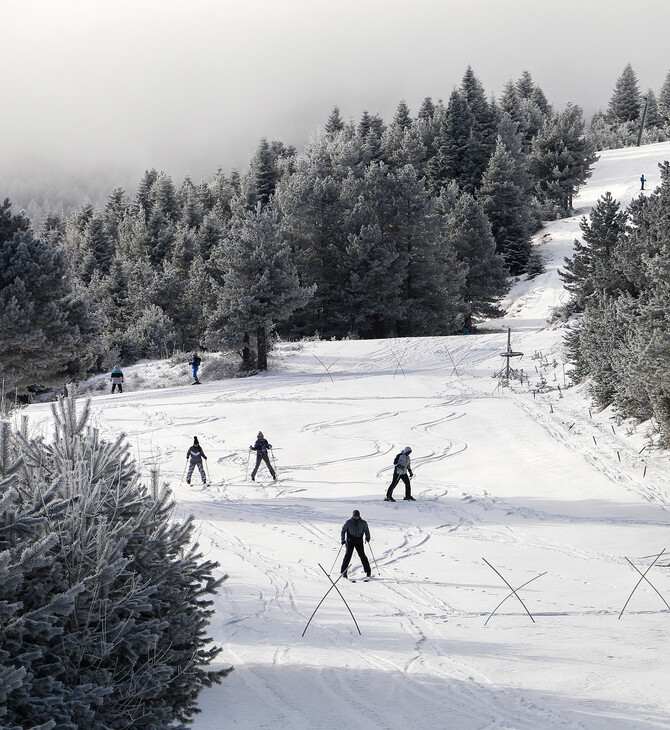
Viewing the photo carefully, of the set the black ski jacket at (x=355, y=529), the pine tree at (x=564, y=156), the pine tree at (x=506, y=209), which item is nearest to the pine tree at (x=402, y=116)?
the pine tree at (x=564, y=156)

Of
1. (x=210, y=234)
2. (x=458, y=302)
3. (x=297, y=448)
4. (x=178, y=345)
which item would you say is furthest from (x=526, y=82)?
(x=297, y=448)

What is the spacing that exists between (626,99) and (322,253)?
80407 millimetres

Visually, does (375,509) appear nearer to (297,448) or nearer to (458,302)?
(297,448)

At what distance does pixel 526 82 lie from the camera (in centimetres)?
9400

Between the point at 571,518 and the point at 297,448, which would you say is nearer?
the point at 571,518

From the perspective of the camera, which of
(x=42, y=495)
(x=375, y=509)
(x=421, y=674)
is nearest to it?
(x=42, y=495)

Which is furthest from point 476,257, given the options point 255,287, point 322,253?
point 255,287

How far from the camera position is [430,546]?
527 inches

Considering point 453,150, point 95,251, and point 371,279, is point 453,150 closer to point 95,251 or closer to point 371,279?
point 371,279

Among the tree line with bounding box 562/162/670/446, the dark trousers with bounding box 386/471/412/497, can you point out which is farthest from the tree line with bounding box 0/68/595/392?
the dark trousers with bounding box 386/471/412/497

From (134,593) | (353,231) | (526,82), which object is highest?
(526,82)

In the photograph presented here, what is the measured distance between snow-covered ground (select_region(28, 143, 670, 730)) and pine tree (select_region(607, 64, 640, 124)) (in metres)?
84.0

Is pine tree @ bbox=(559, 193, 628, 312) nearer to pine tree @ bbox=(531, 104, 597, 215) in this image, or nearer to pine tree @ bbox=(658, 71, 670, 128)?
pine tree @ bbox=(531, 104, 597, 215)

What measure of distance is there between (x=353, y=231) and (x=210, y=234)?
71.8 feet
